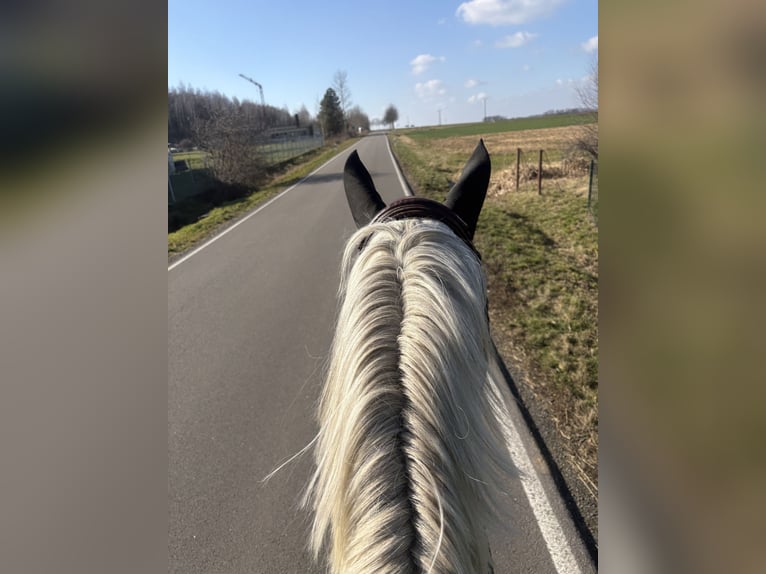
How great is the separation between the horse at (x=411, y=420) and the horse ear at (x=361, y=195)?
23.2 inches

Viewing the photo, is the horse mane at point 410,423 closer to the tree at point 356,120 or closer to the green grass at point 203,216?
the green grass at point 203,216

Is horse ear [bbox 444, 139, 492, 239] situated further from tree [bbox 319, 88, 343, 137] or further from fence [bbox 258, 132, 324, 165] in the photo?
tree [bbox 319, 88, 343, 137]

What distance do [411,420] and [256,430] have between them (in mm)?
2809

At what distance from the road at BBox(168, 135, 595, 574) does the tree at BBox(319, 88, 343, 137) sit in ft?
200

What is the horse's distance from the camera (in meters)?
0.89

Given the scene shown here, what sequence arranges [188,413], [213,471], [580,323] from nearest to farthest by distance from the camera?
[213,471], [188,413], [580,323]

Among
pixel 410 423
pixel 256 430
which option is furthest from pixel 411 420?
pixel 256 430

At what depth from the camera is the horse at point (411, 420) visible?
0.89 meters
